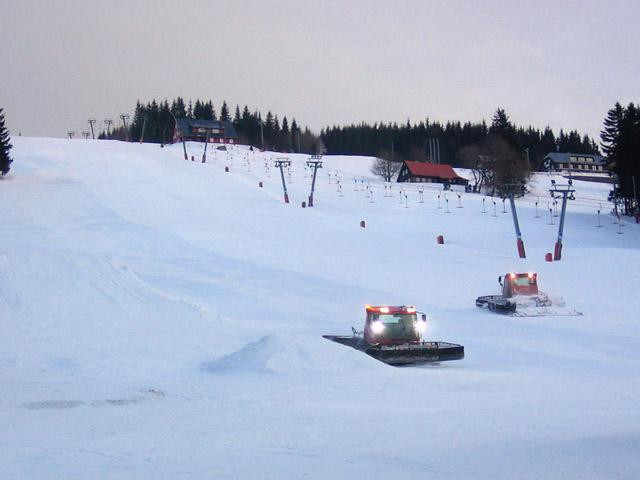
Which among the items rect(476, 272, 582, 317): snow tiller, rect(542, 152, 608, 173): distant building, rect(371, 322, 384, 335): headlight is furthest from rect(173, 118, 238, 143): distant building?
rect(371, 322, 384, 335): headlight

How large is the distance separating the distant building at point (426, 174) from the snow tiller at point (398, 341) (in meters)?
102

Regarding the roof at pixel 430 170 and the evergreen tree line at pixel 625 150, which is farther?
the roof at pixel 430 170

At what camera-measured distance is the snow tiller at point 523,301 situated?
2495cm

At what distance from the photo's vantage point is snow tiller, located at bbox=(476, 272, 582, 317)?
25.0 meters

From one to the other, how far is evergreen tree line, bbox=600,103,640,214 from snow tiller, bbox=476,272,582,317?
44320 mm

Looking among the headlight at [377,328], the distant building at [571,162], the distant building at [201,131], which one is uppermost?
the distant building at [201,131]

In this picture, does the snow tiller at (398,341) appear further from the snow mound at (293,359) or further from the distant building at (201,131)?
the distant building at (201,131)

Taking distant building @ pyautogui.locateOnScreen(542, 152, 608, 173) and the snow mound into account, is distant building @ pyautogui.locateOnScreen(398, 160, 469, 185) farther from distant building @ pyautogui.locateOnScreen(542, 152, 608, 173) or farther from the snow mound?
the snow mound

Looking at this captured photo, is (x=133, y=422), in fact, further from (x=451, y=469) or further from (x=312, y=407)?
(x=451, y=469)

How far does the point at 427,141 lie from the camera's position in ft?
558

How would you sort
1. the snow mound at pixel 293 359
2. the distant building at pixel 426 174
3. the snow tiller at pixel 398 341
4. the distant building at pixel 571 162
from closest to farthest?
the snow mound at pixel 293 359 < the snow tiller at pixel 398 341 < the distant building at pixel 426 174 < the distant building at pixel 571 162

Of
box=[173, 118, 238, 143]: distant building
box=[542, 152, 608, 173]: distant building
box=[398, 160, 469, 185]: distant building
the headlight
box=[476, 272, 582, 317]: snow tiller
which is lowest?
box=[476, 272, 582, 317]: snow tiller

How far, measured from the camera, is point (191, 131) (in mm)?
147375

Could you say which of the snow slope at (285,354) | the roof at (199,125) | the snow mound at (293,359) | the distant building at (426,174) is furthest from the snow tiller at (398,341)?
the roof at (199,125)
